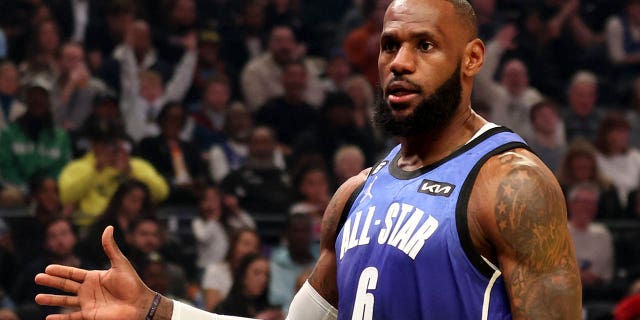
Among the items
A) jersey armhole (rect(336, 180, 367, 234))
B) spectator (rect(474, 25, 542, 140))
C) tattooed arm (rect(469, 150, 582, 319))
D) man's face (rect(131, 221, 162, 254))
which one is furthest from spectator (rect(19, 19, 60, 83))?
tattooed arm (rect(469, 150, 582, 319))

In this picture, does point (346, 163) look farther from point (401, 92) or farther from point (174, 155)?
point (401, 92)

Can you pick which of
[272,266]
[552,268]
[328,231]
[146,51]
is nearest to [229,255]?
[272,266]

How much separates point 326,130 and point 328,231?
6268mm

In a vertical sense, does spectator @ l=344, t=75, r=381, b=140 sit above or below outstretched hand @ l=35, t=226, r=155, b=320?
above

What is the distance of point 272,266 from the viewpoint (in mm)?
7961

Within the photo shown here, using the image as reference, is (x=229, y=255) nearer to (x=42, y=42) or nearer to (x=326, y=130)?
(x=326, y=130)

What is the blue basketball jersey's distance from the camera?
2.93 m

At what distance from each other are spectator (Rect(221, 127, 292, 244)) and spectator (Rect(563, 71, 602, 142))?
2.83 m

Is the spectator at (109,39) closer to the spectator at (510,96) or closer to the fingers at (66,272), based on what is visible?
the spectator at (510,96)

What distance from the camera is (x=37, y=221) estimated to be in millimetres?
8031

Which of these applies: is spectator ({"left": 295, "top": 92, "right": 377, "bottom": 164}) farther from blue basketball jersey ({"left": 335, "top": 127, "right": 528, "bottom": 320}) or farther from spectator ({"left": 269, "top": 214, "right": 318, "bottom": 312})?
blue basketball jersey ({"left": 335, "top": 127, "right": 528, "bottom": 320})

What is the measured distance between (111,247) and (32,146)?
563 centimetres

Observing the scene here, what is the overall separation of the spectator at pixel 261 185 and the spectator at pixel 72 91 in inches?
52.7

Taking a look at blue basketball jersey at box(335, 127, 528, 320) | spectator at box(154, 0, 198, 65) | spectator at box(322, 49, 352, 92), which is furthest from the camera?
spectator at box(154, 0, 198, 65)
